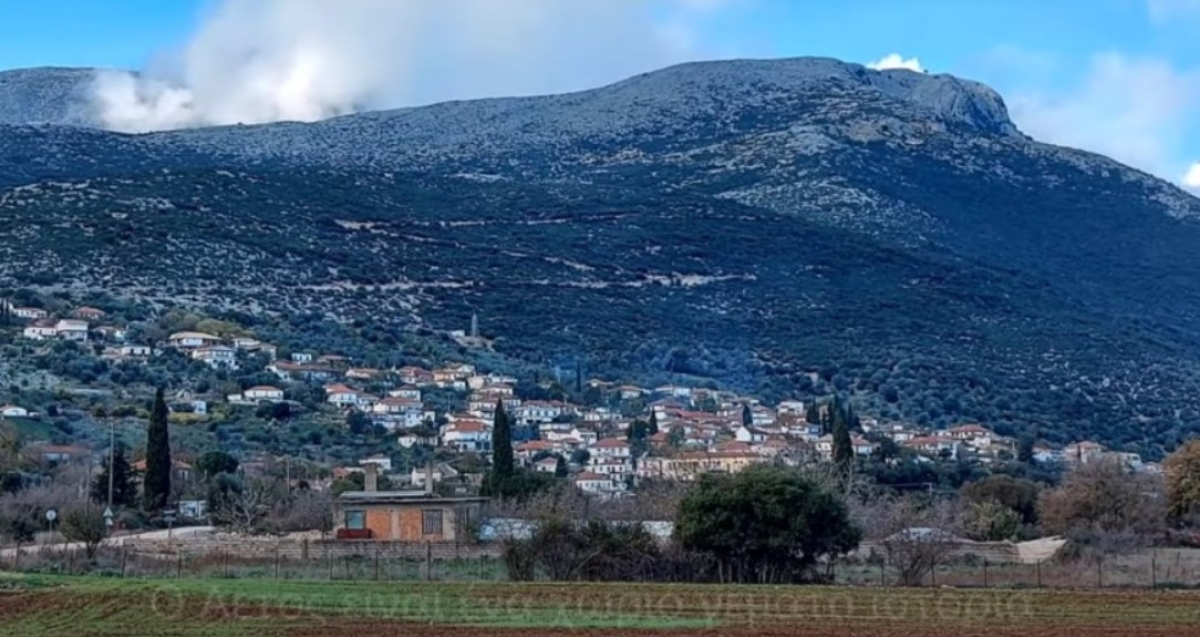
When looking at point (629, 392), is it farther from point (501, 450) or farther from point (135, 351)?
point (501, 450)

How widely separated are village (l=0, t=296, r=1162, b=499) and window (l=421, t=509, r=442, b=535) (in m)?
22.0

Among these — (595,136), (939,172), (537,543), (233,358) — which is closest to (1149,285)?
(939,172)

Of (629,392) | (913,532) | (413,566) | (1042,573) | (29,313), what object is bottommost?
(1042,573)

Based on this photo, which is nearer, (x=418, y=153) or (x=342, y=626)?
(x=342, y=626)

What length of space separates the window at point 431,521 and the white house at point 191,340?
38.0m

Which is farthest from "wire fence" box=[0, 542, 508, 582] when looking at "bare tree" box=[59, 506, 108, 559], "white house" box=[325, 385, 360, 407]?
"white house" box=[325, 385, 360, 407]

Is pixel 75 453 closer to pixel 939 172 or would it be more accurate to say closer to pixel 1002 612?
pixel 1002 612

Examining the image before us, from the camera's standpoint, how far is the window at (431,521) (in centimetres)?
5728

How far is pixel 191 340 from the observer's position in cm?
9256

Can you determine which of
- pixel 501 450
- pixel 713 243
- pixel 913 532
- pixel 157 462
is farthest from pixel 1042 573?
pixel 713 243

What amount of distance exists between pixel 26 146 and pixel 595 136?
45629 millimetres

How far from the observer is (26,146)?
12938 cm

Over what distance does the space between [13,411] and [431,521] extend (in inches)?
1120

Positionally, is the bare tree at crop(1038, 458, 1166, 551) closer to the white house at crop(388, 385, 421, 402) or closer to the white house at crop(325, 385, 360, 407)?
the white house at crop(325, 385, 360, 407)
